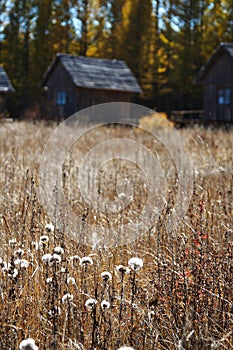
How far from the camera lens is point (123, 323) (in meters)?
2.44

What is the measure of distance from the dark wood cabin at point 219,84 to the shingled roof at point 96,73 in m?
5.44

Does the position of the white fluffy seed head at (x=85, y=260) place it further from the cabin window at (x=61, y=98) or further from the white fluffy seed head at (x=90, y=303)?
the cabin window at (x=61, y=98)

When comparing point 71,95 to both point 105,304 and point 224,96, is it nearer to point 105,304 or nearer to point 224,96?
point 224,96

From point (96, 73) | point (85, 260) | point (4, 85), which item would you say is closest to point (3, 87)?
point (4, 85)

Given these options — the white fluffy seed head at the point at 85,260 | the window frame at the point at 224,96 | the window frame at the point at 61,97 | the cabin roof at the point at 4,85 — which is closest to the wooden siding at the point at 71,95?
the window frame at the point at 61,97

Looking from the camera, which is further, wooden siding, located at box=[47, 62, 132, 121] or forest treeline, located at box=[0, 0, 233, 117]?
forest treeline, located at box=[0, 0, 233, 117]

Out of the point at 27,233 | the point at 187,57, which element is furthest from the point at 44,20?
the point at 27,233

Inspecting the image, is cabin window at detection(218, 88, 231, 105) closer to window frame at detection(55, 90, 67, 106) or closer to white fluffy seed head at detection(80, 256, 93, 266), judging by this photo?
window frame at detection(55, 90, 67, 106)

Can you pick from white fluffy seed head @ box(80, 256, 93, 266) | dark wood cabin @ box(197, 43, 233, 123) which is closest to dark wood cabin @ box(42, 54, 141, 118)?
dark wood cabin @ box(197, 43, 233, 123)

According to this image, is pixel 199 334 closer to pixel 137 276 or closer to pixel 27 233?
pixel 137 276

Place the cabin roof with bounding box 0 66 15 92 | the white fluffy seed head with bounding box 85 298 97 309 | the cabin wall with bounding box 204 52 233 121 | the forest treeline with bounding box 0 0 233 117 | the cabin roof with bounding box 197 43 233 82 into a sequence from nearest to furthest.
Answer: the white fluffy seed head with bounding box 85 298 97 309
the cabin roof with bounding box 197 43 233 82
the cabin wall with bounding box 204 52 233 121
the cabin roof with bounding box 0 66 15 92
the forest treeline with bounding box 0 0 233 117

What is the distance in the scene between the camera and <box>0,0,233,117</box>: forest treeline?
33750 millimetres

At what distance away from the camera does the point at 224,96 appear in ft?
80.9

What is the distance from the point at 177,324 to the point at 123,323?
28 cm
